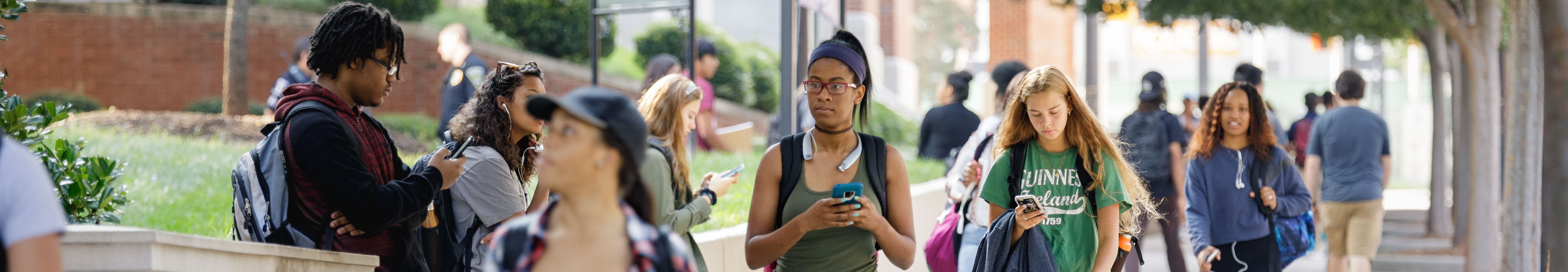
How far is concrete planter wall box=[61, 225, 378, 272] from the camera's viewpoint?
270cm

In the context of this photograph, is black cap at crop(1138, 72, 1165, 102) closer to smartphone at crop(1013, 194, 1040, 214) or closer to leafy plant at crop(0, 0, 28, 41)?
smartphone at crop(1013, 194, 1040, 214)

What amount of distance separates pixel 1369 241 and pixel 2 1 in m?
7.61

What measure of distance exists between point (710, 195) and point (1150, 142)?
489cm

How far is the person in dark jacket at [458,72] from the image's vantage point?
25.5 ft

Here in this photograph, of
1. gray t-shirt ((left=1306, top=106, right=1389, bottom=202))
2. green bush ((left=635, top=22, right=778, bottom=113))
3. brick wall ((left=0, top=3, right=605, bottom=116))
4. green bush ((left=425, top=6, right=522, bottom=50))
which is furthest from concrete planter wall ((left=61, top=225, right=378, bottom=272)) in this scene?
green bush ((left=635, top=22, right=778, bottom=113))

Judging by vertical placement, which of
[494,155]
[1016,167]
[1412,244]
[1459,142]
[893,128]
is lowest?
[1412,244]

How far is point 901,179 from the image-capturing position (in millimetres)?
3807

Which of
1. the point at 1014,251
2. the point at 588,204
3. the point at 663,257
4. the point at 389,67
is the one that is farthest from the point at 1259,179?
the point at 588,204

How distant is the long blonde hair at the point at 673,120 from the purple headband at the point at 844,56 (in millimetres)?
422

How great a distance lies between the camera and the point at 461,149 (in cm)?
371

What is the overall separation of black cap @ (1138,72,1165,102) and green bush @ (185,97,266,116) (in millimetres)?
12098

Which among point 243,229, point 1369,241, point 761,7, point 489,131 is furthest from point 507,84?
point 761,7

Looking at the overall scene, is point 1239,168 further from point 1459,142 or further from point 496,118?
point 1459,142

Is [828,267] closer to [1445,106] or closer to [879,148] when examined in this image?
[879,148]
